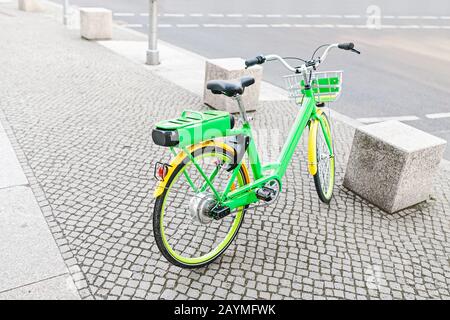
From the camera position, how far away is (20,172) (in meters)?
5.03

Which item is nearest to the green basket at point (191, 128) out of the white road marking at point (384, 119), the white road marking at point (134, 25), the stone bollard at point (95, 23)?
the white road marking at point (384, 119)

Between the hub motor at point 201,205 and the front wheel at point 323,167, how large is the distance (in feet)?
4.44

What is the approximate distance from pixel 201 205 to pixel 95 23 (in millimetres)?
9306

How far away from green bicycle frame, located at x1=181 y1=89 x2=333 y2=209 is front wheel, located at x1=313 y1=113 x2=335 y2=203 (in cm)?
14

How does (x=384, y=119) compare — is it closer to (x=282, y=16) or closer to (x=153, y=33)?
(x=153, y=33)

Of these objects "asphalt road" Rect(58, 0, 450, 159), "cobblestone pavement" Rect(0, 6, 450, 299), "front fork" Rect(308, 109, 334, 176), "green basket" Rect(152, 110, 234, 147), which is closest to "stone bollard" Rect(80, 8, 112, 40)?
"asphalt road" Rect(58, 0, 450, 159)

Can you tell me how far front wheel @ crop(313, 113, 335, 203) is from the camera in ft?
15.4

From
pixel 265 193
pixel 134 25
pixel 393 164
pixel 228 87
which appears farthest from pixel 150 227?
pixel 134 25

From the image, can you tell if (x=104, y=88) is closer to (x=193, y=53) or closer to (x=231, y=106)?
(x=231, y=106)

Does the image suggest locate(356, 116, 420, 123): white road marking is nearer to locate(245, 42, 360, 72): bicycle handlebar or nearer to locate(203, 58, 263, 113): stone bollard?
locate(203, 58, 263, 113): stone bollard

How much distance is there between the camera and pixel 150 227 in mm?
4250

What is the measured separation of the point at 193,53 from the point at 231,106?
4.51 metres

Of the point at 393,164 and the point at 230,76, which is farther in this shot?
the point at 230,76

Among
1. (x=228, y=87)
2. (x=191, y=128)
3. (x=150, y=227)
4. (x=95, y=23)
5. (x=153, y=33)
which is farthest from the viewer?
(x=95, y=23)
